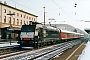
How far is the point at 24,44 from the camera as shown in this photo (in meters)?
23.8

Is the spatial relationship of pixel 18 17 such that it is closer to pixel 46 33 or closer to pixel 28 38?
pixel 46 33

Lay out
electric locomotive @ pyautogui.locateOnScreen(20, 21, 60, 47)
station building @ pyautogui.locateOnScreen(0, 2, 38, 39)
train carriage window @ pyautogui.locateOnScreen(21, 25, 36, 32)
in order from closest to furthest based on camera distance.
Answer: electric locomotive @ pyautogui.locateOnScreen(20, 21, 60, 47)
train carriage window @ pyautogui.locateOnScreen(21, 25, 36, 32)
station building @ pyautogui.locateOnScreen(0, 2, 38, 39)

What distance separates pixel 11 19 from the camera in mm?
56562

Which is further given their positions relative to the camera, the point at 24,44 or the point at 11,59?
the point at 24,44

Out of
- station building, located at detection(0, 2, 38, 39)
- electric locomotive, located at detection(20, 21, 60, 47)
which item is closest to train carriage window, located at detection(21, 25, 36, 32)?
electric locomotive, located at detection(20, 21, 60, 47)

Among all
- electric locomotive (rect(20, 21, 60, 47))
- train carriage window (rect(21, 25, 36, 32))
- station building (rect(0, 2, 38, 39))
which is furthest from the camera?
station building (rect(0, 2, 38, 39))

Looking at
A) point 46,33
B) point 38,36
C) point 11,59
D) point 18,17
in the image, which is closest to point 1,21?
point 18,17

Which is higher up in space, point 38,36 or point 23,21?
point 23,21

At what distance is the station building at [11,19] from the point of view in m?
48.8

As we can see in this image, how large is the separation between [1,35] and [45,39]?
23.8 m

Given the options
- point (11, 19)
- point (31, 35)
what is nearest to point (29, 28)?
point (31, 35)

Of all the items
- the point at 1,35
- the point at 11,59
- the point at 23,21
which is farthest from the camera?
the point at 23,21

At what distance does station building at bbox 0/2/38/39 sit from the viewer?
160 feet

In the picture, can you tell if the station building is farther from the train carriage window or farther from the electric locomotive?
the electric locomotive
